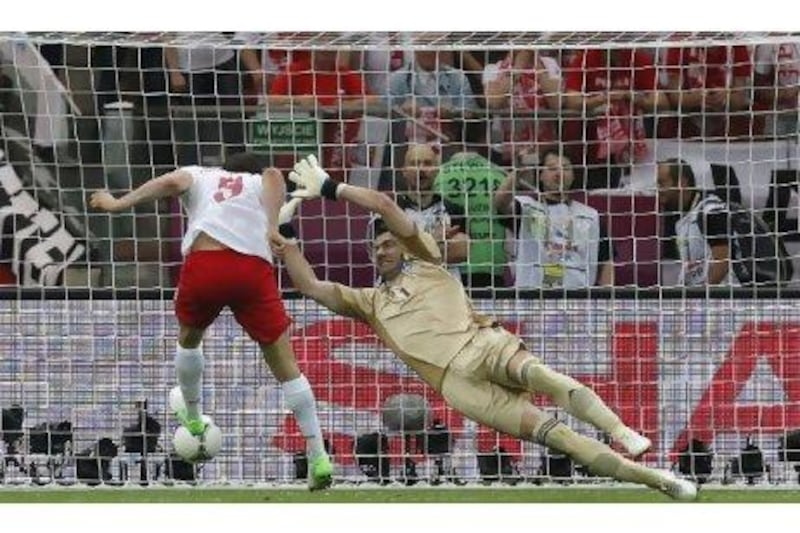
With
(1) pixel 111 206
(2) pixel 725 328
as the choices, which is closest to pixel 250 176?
(1) pixel 111 206

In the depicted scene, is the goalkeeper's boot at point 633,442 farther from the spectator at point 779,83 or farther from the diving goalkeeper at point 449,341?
the spectator at point 779,83

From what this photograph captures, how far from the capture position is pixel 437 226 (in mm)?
18453

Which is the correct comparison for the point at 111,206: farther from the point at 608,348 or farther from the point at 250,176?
the point at 608,348

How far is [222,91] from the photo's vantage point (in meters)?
18.7

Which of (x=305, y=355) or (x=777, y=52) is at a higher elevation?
(x=777, y=52)

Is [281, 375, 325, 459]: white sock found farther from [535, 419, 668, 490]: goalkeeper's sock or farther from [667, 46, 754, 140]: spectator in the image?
[667, 46, 754, 140]: spectator

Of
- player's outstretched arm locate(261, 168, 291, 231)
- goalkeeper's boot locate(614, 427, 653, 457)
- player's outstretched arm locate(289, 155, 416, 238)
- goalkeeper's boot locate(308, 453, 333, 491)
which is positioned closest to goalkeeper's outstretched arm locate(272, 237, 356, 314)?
player's outstretched arm locate(289, 155, 416, 238)

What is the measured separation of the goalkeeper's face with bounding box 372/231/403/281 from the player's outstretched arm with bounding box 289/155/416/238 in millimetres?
198

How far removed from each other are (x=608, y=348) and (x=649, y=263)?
21.2 inches

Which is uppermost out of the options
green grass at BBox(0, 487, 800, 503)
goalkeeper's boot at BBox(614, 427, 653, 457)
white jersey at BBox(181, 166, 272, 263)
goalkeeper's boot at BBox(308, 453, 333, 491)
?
white jersey at BBox(181, 166, 272, 263)

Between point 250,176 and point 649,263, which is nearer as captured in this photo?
point 250,176

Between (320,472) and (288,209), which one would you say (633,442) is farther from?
(288,209)

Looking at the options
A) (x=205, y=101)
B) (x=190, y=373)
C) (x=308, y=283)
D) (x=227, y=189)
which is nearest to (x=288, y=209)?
(x=308, y=283)

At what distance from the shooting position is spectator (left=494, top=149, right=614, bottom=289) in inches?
729
